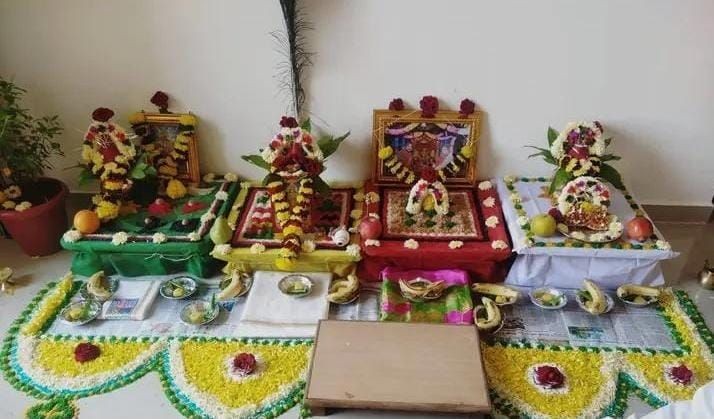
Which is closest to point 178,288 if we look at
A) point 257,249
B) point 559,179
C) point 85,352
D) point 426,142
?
point 257,249

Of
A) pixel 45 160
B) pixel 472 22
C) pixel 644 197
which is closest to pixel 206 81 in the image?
pixel 45 160

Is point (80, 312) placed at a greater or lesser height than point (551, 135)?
lesser

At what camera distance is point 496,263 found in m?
3.41

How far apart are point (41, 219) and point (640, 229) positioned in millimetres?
3237

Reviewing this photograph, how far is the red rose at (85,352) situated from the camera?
116 inches

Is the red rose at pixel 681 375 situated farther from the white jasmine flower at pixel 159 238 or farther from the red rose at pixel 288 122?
the white jasmine flower at pixel 159 238

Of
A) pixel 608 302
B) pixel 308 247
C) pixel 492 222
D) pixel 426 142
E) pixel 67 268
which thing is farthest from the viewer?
pixel 426 142

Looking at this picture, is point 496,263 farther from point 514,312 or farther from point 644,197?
point 644,197

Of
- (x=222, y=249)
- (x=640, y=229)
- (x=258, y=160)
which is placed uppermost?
(x=258, y=160)

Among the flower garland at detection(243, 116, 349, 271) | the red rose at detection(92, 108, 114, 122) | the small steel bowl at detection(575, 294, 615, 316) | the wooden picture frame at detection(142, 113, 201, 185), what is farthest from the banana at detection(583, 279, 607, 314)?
the red rose at detection(92, 108, 114, 122)

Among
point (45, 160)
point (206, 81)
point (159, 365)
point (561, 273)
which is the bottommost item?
point (159, 365)

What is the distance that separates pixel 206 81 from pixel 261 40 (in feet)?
1.35

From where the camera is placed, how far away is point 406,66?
3.52 m

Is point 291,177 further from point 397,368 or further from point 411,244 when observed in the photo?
point 397,368
